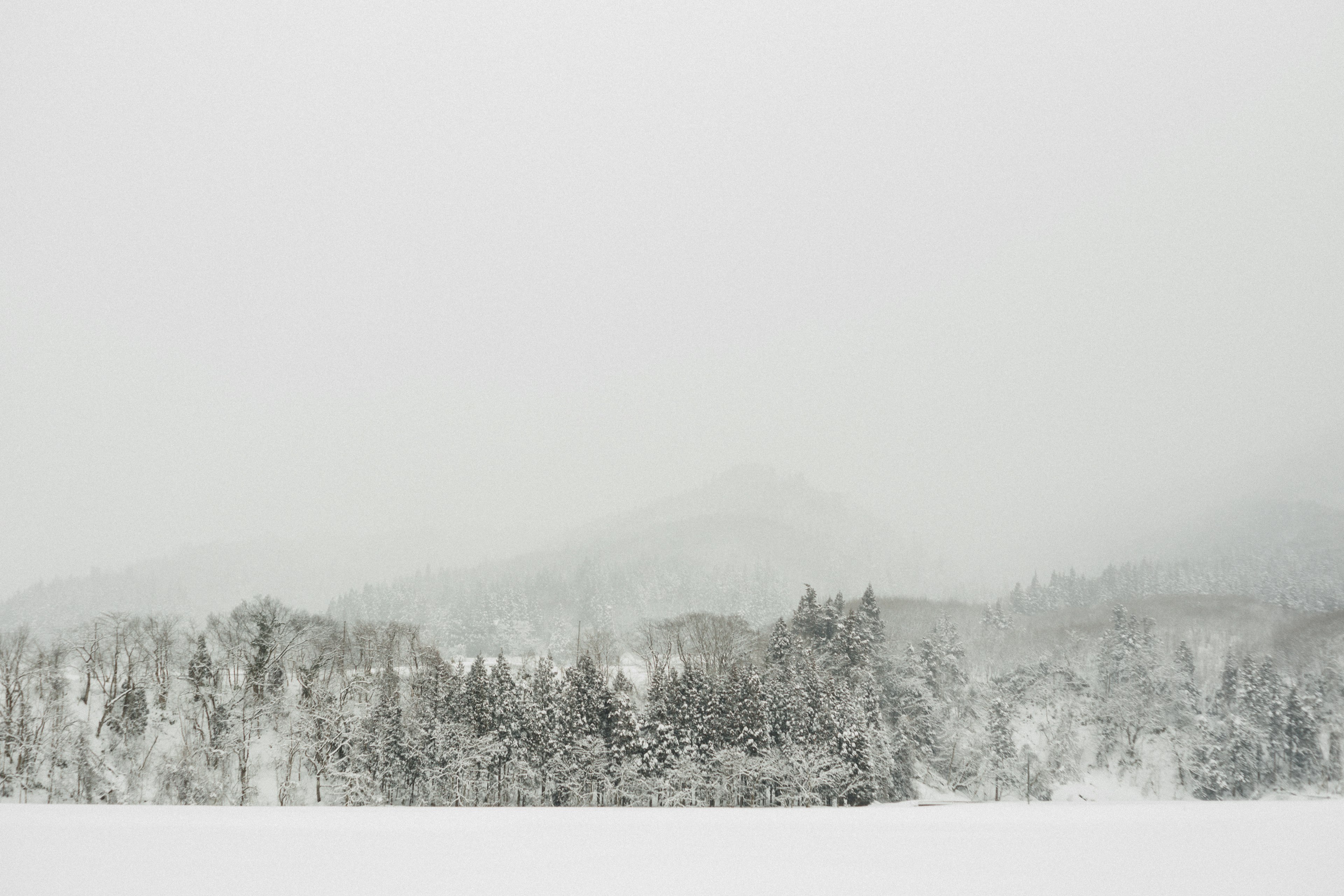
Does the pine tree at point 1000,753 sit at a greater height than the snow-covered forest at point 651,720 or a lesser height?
lesser

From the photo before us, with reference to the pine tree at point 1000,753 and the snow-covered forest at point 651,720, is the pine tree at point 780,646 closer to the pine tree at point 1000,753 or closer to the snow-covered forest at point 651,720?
the snow-covered forest at point 651,720

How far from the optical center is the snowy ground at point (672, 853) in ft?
39.9

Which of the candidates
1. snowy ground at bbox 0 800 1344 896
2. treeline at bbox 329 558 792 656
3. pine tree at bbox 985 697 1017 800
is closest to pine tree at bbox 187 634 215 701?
snowy ground at bbox 0 800 1344 896

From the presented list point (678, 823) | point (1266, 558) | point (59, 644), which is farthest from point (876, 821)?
point (1266, 558)

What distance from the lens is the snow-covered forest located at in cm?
5244

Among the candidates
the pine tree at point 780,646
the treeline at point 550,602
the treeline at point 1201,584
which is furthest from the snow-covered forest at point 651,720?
the treeline at point 1201,584

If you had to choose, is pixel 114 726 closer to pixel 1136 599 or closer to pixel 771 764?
pixel 771 764

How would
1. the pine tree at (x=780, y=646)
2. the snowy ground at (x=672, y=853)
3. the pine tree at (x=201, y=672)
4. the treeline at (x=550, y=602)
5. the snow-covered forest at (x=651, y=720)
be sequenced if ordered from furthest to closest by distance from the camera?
the treeline at (x=550, y=602), the pine tree at (x=780, y=646), the pine tree at (x=201, y=672), the snow-covered forest at (x=651, y=720), the snowy ground at (x=672, y=853)

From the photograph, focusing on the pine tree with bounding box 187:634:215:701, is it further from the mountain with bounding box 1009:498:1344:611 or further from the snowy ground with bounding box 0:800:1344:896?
the mountain with bounding box 1009:498:1344:611

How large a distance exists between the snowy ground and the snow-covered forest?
36.2 meters

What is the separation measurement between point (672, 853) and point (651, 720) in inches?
1712

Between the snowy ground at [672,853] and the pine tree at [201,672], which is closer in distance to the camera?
the snowy ground at [672,853]

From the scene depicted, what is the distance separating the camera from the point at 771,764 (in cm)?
5353

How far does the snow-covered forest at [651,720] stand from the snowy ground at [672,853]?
36.2m
